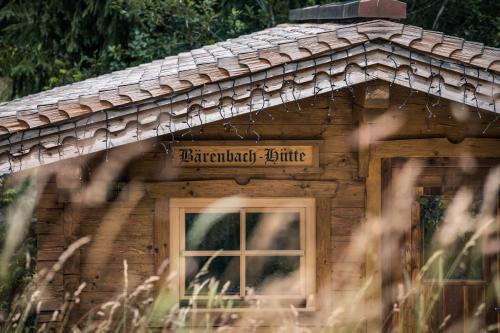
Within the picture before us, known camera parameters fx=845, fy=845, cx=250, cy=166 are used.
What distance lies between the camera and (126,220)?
7230 millimetres

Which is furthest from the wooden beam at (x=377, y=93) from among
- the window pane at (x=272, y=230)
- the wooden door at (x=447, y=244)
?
the window pane at (x=272, y=230)

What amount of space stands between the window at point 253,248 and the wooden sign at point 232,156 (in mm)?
314

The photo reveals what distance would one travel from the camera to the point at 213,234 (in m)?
7.97

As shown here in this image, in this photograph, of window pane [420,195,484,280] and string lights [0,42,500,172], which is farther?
window pane [420,195,484,280]

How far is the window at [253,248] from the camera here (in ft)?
23.8

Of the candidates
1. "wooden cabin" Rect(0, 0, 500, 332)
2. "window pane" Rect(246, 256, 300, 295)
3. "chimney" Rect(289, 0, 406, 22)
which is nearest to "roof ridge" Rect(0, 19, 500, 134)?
"chimney" Rect(289, 0, 406, 22)

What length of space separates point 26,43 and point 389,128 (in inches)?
317

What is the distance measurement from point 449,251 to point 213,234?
3.18 meters

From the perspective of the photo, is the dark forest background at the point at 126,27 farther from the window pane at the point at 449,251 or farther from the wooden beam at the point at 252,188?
the wooden beam at the point at 252,188

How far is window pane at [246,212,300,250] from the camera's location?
7434mm

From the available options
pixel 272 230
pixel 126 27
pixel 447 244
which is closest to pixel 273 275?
pixel 272 230

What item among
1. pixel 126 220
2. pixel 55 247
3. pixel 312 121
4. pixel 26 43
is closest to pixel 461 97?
pixel 312 121

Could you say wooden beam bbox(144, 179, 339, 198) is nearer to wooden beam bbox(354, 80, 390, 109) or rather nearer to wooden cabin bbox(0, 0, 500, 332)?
wooden cabin bbox(0, 0, 500, 332)

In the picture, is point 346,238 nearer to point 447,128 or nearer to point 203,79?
point 447,128
